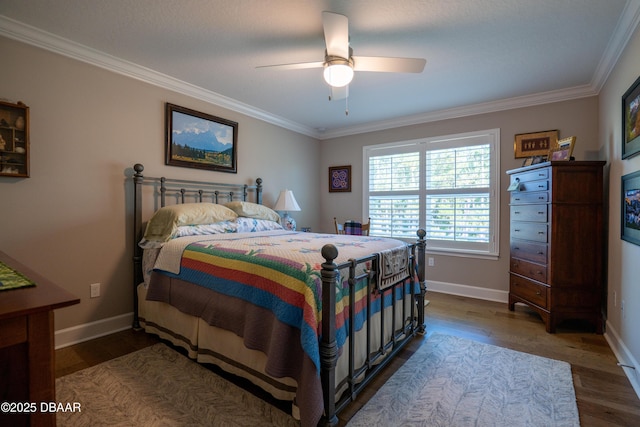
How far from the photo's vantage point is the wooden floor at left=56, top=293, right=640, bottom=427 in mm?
1752

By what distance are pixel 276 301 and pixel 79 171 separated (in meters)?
2.18

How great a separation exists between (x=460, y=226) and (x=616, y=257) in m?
1.62

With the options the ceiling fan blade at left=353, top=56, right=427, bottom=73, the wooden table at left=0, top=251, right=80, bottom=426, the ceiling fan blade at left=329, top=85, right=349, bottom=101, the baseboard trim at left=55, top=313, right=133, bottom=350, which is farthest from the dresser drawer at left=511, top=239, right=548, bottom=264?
the baseboard trim at left=55, top=313, right=133, bottom=350

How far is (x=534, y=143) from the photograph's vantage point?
11.5 ft

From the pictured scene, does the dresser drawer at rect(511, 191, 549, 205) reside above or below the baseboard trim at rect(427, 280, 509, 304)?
above

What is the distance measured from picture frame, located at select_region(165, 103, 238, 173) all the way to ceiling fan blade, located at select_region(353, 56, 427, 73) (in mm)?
2009

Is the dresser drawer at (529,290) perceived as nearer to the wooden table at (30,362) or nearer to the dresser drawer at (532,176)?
the dresser drawer at (532,176)

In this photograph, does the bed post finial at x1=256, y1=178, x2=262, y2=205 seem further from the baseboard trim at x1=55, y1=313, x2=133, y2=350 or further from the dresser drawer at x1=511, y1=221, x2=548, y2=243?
the dresser drawer at x1=511, y1=221, x2=548, y2=243

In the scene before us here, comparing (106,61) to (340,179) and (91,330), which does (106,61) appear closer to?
(91,330)

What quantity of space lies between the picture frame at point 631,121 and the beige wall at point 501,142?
3.52ft

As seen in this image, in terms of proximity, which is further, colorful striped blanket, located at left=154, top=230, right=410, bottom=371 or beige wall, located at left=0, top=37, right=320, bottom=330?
beige wall, located at left=0, top=37, right=320, bottom=330

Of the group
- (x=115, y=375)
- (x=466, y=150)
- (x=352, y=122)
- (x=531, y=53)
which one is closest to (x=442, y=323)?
(x=466, y=150)

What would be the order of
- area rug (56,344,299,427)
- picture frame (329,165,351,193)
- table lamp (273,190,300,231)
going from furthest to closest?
picture frame (329,165,351,193) → table lamp (273,190,300,231) → area rug (56,344,299,427)

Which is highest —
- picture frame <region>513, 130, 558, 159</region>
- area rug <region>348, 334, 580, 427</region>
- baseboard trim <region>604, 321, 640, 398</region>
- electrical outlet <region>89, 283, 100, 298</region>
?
picture frame <region>513, 130, 558, 159</region>
